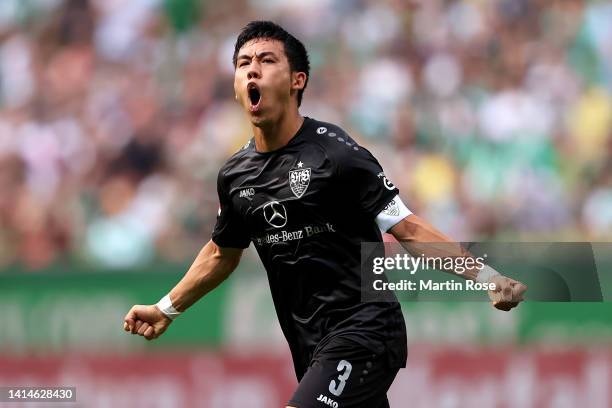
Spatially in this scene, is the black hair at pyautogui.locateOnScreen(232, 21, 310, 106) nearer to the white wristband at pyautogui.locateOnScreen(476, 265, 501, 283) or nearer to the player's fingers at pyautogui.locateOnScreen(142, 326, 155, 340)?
the white wristband at pyautogui.locateOnScreen(476, 265, 501, 283)

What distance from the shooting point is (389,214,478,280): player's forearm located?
18.8 feet

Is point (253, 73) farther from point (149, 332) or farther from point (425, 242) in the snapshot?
point (149, 332)

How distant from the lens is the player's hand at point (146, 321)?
21.1 feet

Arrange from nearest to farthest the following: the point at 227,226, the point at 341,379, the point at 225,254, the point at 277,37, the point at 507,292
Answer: the point at 507,292 → the point at 341,379 → the point at 277,37 → the point at 227,226 → the point at 225,254

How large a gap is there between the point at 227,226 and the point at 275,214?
0.46 metres

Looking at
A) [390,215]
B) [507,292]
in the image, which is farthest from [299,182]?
Result: [507,292]

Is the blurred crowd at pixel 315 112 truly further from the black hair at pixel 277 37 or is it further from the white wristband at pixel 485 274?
the white wristband at pixel 485 274

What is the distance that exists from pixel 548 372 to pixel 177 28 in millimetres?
7289

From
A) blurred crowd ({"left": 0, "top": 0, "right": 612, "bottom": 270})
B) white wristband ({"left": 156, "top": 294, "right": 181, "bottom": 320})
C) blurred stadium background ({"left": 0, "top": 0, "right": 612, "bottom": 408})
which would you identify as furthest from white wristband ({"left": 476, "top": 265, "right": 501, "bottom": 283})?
blurred crowd ({"left": 0, "top": 0, "right": 612, "bottom": 270})

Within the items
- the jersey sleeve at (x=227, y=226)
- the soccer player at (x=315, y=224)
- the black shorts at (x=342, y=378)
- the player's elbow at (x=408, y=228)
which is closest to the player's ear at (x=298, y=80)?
the soccer player at (x=315, y=224)

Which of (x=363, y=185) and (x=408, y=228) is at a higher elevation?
(x=363, y=185)

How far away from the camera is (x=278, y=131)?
5996 millimetres

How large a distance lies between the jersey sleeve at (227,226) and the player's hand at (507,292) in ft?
4.56

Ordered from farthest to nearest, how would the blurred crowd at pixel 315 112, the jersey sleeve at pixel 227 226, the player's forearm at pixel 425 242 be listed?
the blurred crowd at pixel 315 112
the jersey sleeve at pixel 227 226
the player's forearm at pixel 425 242
